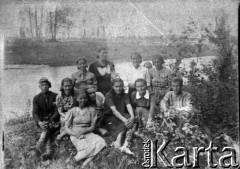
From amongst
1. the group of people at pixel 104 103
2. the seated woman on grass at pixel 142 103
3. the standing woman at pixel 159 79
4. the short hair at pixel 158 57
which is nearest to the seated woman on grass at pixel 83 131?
the group of people at pixel 104 103

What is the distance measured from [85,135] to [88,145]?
0.15 m

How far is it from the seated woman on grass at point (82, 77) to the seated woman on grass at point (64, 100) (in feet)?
0.29

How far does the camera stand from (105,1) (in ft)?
18.6

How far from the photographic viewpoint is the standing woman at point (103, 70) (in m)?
5.48

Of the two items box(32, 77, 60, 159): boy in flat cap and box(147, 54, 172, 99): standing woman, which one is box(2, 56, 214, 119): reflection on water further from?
box(147, 54, 172, 99): standing woman

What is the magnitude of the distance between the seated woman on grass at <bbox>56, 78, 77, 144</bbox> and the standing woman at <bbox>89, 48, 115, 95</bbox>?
40 cm

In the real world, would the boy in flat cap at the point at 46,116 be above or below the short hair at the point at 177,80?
below

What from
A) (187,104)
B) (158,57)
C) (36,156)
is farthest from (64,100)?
(187,104)

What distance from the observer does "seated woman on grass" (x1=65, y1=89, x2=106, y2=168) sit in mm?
5336

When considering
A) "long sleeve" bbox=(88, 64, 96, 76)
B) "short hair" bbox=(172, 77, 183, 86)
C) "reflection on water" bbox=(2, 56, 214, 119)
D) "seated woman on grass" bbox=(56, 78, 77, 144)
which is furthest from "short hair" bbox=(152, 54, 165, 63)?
"seated woman on grass" bbox=(56, 78, 77, 144)

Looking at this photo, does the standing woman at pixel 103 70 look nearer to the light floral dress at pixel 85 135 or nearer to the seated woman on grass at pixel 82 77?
the seated woman on grass at pixel 82 77

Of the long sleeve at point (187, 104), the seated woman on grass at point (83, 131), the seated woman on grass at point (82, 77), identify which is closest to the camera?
the seated woman on grass at point (83, 131)

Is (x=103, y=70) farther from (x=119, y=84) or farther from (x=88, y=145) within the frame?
(x=88, y=145)

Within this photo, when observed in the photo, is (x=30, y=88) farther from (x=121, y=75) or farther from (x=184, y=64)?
(x=184, y=64)
